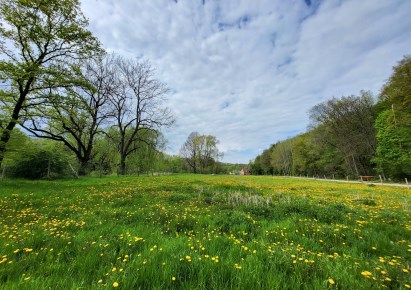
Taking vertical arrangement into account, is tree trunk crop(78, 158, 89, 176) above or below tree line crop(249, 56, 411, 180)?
below

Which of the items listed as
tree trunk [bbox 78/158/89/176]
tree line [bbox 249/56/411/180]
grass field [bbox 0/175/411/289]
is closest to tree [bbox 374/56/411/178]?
tree line [bbox 249/56/411/180]

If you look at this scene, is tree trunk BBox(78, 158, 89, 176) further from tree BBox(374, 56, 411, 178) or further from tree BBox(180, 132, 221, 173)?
tree BBox(180, 132, 221, 173)

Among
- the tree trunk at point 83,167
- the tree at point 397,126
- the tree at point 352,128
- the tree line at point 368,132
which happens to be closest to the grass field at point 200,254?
the tree trunk at point 83,167

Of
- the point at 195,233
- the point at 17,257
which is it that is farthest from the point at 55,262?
the point at 195,233

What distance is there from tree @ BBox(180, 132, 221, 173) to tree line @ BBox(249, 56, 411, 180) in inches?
1573

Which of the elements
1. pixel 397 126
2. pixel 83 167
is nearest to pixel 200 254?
pixel 83 167

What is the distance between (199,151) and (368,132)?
6107 cm

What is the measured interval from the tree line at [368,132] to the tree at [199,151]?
40.0 metres

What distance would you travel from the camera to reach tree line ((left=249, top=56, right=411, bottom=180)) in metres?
27.9

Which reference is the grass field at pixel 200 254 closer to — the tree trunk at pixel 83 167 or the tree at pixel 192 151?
the tree trunk at pixel 83 167

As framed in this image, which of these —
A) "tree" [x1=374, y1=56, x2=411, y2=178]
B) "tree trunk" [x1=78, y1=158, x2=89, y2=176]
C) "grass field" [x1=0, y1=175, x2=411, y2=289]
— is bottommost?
"grass field" [x1=0, y1=175, x2=411, y2=289]

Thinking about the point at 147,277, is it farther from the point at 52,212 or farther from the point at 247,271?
the point at 52,212

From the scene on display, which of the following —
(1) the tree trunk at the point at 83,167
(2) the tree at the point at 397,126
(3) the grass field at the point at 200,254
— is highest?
(2) the tree at the point at 397,126

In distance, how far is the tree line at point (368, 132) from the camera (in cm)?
2789
